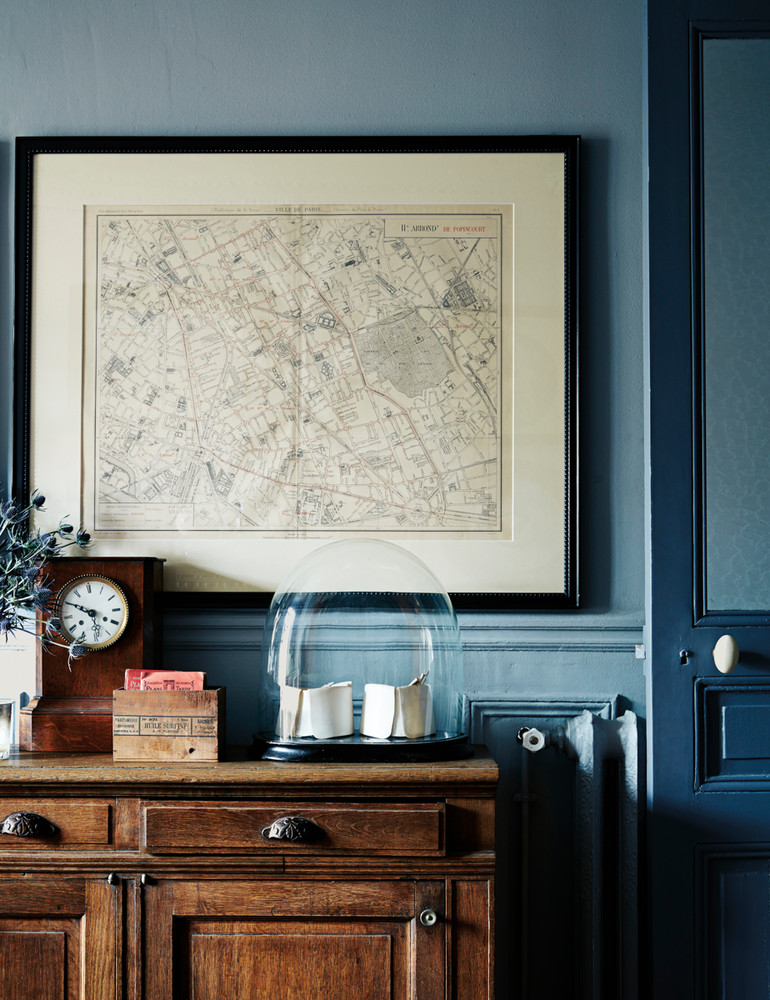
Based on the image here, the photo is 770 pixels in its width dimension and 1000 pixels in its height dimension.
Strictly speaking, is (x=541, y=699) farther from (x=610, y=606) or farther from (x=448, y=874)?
(x=448, y=874)

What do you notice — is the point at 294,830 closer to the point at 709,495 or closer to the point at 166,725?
the point at 166,725

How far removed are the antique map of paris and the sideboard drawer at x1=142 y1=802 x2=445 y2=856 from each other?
2.56 ft

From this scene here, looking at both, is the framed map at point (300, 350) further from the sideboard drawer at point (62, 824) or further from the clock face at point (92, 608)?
the sideboard drawer at point (62, 824)

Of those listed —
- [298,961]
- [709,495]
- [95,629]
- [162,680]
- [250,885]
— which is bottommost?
[298,961]

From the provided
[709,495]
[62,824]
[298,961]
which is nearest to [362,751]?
[298,961]

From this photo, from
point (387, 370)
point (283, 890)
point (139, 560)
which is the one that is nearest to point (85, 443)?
point (139, 560)

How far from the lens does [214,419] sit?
239 centimetres

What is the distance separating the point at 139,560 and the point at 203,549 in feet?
0.72

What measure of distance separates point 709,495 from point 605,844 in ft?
3.22

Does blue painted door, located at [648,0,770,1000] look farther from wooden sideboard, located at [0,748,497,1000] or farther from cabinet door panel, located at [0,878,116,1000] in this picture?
cabinet door panel, located at [0,878,116,1000]

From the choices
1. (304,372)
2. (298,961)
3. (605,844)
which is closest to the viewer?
(298,961)

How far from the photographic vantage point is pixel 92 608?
2180mm

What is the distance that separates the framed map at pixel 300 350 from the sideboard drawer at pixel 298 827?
2.20 feet

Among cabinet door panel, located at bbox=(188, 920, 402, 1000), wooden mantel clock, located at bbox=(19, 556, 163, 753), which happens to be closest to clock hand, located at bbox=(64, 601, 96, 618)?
wooden mantel clock, located at bbox=(19, 556, 163, 753)
